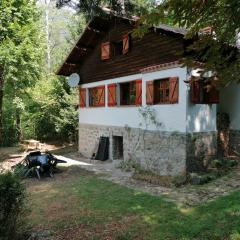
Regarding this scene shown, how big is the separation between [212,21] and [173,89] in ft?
23.2

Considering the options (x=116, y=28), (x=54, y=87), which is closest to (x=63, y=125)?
(x=54, y=87)

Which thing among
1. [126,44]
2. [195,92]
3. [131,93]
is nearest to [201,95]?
[195,92]

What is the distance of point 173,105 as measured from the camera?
12.0 m

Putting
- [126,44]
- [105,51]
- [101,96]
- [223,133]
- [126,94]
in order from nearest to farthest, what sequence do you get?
[223,133]
[126,44]
[126,94]
[105,51]
[101,96]

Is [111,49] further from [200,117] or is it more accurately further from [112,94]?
[200,117]

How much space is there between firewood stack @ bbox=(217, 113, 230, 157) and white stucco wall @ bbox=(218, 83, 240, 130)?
20cm

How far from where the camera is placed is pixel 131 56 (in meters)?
14.8

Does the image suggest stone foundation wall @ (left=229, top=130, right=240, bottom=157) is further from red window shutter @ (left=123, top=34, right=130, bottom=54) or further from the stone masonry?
red window shutter @ (left=123, top=34, right=130, bottom=54)

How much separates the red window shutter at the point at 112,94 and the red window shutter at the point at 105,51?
4.78ft

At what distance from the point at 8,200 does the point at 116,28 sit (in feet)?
39.8

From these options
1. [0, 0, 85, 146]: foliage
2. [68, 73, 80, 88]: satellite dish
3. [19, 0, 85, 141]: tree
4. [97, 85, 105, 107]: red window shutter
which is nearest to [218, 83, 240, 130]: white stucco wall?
[97, 85, 105, 107]: red window shutter

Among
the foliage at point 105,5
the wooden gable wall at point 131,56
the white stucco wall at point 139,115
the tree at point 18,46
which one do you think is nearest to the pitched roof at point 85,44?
the wooden gable wall at point 131,56

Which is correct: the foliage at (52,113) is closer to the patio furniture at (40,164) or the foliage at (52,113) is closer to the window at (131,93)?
the window at (131,93)

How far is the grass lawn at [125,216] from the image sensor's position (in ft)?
21.6
